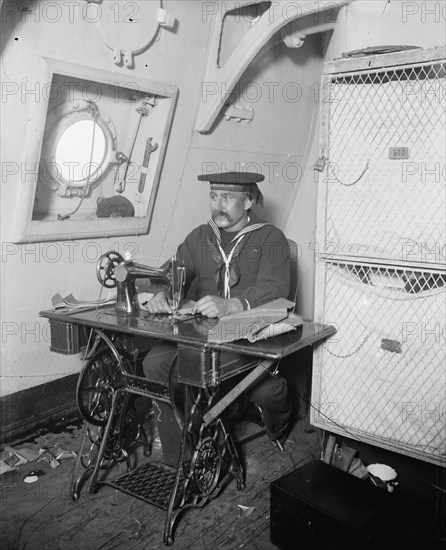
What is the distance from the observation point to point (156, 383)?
3.17m

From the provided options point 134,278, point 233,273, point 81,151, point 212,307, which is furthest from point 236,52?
point 212,307

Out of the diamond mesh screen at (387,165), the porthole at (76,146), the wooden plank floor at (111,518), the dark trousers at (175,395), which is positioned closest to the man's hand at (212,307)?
the dark trousers at (175,395)

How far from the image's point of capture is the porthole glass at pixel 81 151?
3.76m

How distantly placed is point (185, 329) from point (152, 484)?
0.95m

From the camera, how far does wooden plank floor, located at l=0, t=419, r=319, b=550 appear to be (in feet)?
9.28

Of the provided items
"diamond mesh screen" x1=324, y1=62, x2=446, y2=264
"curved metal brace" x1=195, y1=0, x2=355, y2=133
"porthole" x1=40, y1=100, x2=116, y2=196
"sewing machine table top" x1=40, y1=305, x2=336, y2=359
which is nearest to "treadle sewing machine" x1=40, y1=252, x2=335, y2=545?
"sewing machine table top" x1=40, y1=305, x2=336, y2=359

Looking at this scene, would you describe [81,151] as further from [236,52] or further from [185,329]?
[185,329]

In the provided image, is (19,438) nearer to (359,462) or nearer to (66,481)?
(66,481)

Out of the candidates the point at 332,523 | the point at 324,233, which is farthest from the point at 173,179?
the point at 332,523

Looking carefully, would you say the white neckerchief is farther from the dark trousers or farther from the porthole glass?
the porthole glass

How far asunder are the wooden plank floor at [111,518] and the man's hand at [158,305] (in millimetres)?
1014

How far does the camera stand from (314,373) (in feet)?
11.5

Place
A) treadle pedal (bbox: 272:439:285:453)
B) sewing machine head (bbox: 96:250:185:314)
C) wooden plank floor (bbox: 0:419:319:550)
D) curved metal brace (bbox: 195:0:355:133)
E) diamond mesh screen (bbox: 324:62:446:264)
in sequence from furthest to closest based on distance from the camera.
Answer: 1. curved metal brace (bbox: 195:0:355:133)
2. treadle pedal (bbox: 272:439:285:453)
3. sewing machine head (bbox: 96:250:185:314)
4. diamond mesh screen (bbox: 324:62:446:264)
5. wooden plank floor (bbox: 0:419:319:550)

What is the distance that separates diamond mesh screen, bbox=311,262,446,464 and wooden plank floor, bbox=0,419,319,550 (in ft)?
1.93
